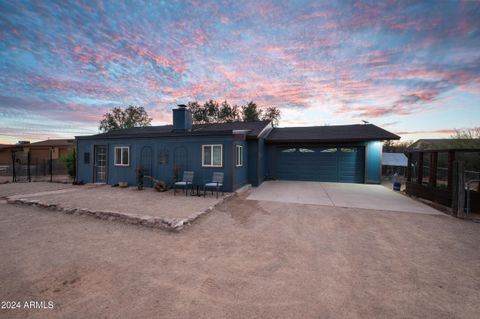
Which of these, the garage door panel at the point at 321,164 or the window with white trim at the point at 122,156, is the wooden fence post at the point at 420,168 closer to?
the garage door panel at the point at 321,164

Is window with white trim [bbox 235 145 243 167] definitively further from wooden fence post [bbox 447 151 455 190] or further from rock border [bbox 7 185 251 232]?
wooden fence post [bbox 447 151 455 190]

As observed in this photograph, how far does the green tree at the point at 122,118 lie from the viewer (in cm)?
3138

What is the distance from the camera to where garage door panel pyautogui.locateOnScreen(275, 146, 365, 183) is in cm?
1255

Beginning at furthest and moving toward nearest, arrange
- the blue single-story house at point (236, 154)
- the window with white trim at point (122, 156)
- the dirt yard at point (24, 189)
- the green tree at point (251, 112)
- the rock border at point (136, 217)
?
1. the green tree at point (251, 112)
2. the window with white trim at point (122, 156)
3. the blue single-story house at point (236, 154)
4. the dirt yard at point (24, 189)
5. the rock border at point (136, 217)

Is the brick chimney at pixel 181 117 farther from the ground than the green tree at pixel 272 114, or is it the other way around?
the green tree at pixel 272 114

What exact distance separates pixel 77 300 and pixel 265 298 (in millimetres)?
2442

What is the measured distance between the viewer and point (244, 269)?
3.01 meters

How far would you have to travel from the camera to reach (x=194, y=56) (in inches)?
416

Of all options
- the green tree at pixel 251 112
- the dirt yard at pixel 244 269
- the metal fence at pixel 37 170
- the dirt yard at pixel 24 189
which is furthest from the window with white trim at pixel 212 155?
the green tree at pixel 251 112

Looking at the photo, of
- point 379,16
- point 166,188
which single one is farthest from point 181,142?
point 379,16

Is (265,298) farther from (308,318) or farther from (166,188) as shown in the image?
(166,188)

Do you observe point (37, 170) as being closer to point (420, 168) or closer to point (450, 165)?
point (450, 165)

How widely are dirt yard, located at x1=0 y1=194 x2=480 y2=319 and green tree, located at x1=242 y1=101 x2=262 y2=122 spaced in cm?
2810

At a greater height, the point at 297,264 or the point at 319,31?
the point at 319,31
